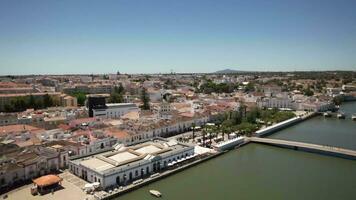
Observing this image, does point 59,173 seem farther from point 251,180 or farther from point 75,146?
point 251,180

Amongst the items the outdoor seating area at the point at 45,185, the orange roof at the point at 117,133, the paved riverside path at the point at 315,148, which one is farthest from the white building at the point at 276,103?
the outdoor seating area at the point at 45,185

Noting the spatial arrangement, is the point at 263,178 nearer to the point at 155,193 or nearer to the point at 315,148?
the point at 155,193

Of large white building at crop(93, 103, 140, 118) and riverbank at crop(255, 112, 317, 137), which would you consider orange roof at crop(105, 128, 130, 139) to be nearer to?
large white building at crop(93, 103, 140, 118)

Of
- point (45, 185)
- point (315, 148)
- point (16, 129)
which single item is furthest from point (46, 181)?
point (315, 148)

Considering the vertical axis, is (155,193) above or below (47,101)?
below

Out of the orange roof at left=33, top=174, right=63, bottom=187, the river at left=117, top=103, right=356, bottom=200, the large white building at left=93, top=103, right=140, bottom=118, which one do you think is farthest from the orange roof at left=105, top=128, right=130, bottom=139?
the large white building at left=93, top=103, right=140, bottom=118

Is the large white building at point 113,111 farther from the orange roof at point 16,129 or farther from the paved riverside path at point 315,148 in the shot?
the paved riverside path at point 315,148
